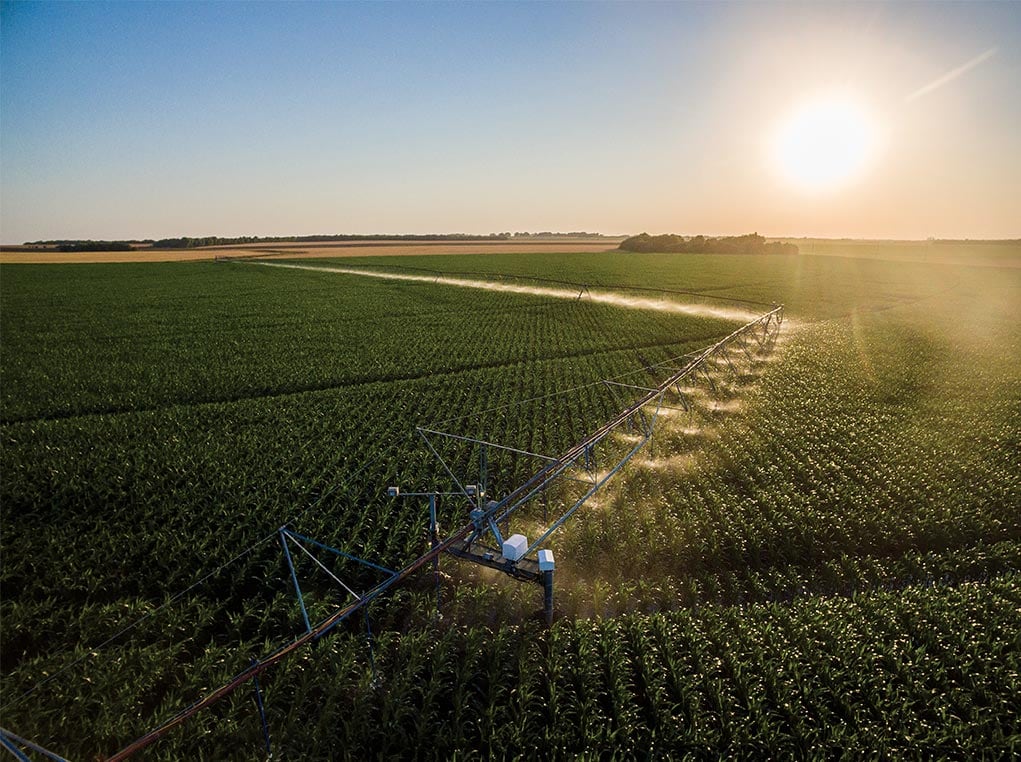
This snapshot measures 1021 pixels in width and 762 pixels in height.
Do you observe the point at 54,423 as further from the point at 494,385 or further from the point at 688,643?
the point at 688,643

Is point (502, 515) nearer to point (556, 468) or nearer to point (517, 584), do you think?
point (556, 468)

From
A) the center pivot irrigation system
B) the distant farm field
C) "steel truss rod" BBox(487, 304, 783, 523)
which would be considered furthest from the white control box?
the distant farm field

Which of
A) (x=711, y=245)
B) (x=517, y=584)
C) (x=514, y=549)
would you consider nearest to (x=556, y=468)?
(x=514, y=549)

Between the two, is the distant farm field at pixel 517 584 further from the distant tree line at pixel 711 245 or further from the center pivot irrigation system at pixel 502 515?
the distant tree line at pixel 711 245

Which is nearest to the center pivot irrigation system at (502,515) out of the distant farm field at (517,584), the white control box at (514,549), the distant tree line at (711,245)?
the white control box at (514,549)

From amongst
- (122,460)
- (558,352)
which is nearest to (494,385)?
(558,352)

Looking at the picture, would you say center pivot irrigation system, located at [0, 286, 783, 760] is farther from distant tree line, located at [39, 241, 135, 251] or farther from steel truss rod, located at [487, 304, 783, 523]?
distant tree line, located at [39, 241, 135, 251]
